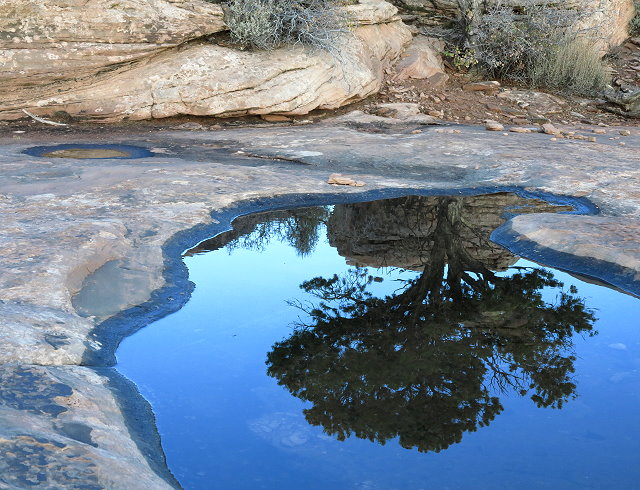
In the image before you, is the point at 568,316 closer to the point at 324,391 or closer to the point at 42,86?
the point at 324,391

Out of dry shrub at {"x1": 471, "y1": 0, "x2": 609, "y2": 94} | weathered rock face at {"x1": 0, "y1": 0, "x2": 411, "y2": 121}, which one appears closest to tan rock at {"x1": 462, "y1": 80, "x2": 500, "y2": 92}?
dry shrub at {"x1": 471, "y1": 0, "x2": 609, "y2": 94}

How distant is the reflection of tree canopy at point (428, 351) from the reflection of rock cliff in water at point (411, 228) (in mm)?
200

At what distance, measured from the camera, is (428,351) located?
13.1 feet

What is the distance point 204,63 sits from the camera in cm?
925

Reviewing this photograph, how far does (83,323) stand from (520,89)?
9501mm

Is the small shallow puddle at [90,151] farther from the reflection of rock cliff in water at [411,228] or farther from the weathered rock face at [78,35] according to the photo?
the reflection of rock cliff in water at [411,228]

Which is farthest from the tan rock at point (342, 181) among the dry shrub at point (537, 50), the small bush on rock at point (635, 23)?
the small bush on rock at point (635, 23)

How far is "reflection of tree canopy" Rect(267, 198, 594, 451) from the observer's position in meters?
3.37

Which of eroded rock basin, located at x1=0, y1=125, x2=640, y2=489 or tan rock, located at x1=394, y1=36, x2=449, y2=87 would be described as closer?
eroded rock basin, located at x1=0, y1=125, x2=640, y2=489

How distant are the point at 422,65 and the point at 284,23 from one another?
2.64m

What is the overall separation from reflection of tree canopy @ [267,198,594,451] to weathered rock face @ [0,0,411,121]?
15.6 feet

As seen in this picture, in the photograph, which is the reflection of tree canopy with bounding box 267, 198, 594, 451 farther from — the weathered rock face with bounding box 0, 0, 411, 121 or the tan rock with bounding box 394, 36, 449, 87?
the tan rock with bounding box 394, 36, 449, 87

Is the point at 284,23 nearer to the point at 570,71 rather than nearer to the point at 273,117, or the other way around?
the point at 273,117

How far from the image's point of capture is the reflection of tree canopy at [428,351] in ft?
11.1
